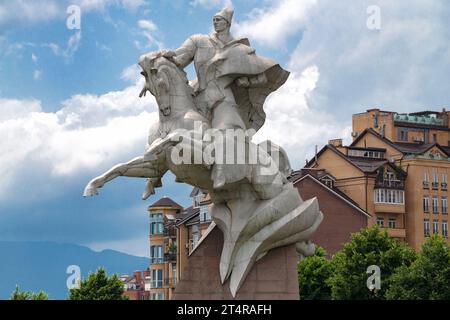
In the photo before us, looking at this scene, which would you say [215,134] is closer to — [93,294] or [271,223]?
[271,223]

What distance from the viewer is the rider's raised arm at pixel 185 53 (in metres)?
24.4

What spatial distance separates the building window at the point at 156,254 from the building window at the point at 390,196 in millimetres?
12822

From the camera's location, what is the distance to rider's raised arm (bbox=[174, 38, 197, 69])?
24.4 metres

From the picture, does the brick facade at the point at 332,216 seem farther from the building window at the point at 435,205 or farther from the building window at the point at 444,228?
the building window at the point at 444,228

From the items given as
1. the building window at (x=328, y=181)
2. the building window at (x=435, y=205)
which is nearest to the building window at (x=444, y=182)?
the building window at (x=435, y=205)

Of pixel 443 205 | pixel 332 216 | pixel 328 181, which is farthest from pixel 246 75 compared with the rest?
pixel 443 205

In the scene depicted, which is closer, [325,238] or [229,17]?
[229,17]

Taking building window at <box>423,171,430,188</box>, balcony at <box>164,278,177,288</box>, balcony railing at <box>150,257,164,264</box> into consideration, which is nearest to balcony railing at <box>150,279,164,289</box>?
balcony at <box>164,278,177,288</box>

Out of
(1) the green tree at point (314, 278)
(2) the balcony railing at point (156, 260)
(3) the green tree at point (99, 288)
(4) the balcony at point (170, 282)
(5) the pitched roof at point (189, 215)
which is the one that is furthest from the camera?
(2) the balcony railing at point (156, 260)
